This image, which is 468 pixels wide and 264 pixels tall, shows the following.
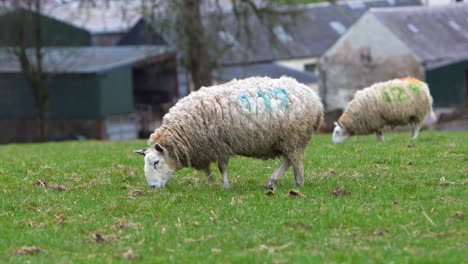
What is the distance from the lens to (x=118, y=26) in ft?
199

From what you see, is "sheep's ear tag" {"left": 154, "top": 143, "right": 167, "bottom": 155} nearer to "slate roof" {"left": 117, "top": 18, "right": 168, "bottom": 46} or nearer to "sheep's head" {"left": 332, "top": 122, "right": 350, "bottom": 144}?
"sheep's head" {"left": 332, "top": 122, "right": 350, "bottom": 144}

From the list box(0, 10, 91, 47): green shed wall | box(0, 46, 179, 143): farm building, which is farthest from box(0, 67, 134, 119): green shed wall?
box(0, 10, 91, 47): green shed wall

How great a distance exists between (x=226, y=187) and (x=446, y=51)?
132ft

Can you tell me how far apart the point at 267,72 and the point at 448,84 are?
452 inches

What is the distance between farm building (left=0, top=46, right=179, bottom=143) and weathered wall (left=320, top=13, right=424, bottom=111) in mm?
10692

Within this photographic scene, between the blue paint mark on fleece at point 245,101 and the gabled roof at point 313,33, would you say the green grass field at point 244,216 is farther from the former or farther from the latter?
the gabled roof at point 313,33

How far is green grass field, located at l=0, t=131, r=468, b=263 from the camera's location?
7516mm

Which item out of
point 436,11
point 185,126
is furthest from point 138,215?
point 436,11

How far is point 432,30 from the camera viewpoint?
5125 centimetres

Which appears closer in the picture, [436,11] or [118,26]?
[436,11]

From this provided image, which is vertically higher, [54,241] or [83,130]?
[54,241]

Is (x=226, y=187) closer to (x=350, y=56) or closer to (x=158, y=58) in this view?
(x=158, y=58)

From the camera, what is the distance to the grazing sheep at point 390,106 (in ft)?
64.5

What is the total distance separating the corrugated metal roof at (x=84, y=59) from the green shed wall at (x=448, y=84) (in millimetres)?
13942
